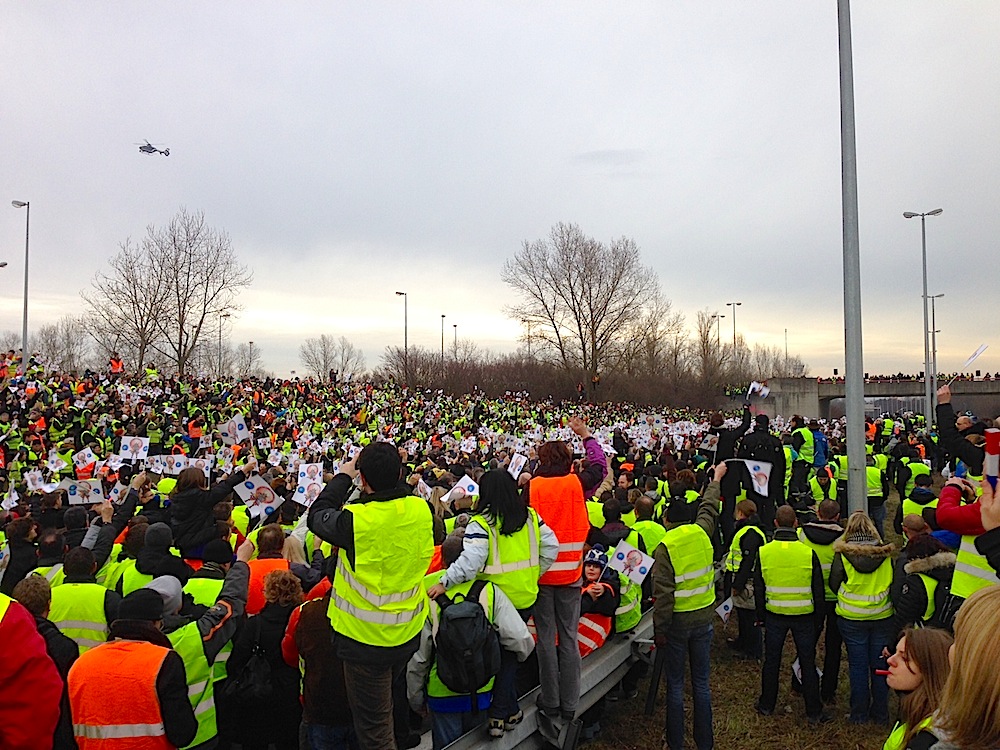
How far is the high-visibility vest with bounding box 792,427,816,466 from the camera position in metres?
15.6

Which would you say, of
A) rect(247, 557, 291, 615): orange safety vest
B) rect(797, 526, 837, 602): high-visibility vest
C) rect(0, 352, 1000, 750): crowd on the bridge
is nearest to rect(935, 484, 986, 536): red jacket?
rect(0, 352, 1000, 750): crowd on the bridge

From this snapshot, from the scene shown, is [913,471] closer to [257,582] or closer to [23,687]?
[257,582]

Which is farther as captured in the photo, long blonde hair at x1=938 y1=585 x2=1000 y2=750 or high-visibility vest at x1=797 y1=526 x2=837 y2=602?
high-visibility vest at x1=797 y1=526 x2=837 y2=602

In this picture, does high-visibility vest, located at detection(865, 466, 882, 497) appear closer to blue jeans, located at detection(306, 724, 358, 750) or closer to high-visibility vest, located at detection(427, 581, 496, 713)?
high-visibility vest, located at detection(427, 581, 496, 713)

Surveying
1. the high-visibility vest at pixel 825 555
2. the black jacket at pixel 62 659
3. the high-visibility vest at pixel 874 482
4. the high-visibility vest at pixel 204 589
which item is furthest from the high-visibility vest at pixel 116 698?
the high-visibility vest at pixel 874 482

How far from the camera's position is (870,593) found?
658 cm

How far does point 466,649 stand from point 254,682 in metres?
1.32

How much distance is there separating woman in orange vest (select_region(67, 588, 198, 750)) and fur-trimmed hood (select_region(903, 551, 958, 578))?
5.35 m

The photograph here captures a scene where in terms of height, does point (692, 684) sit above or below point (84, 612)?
below

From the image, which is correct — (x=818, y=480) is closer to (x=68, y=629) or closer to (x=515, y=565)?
(x=515, y=565)

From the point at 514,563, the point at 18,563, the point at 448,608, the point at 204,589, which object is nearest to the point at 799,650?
the point at 514,563

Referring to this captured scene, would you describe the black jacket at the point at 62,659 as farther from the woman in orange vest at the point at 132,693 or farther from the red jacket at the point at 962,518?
the red jacket at the point at 962,518

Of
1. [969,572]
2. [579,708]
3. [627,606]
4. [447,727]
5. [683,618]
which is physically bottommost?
[579,708]

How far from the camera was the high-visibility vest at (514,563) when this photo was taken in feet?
17.1
